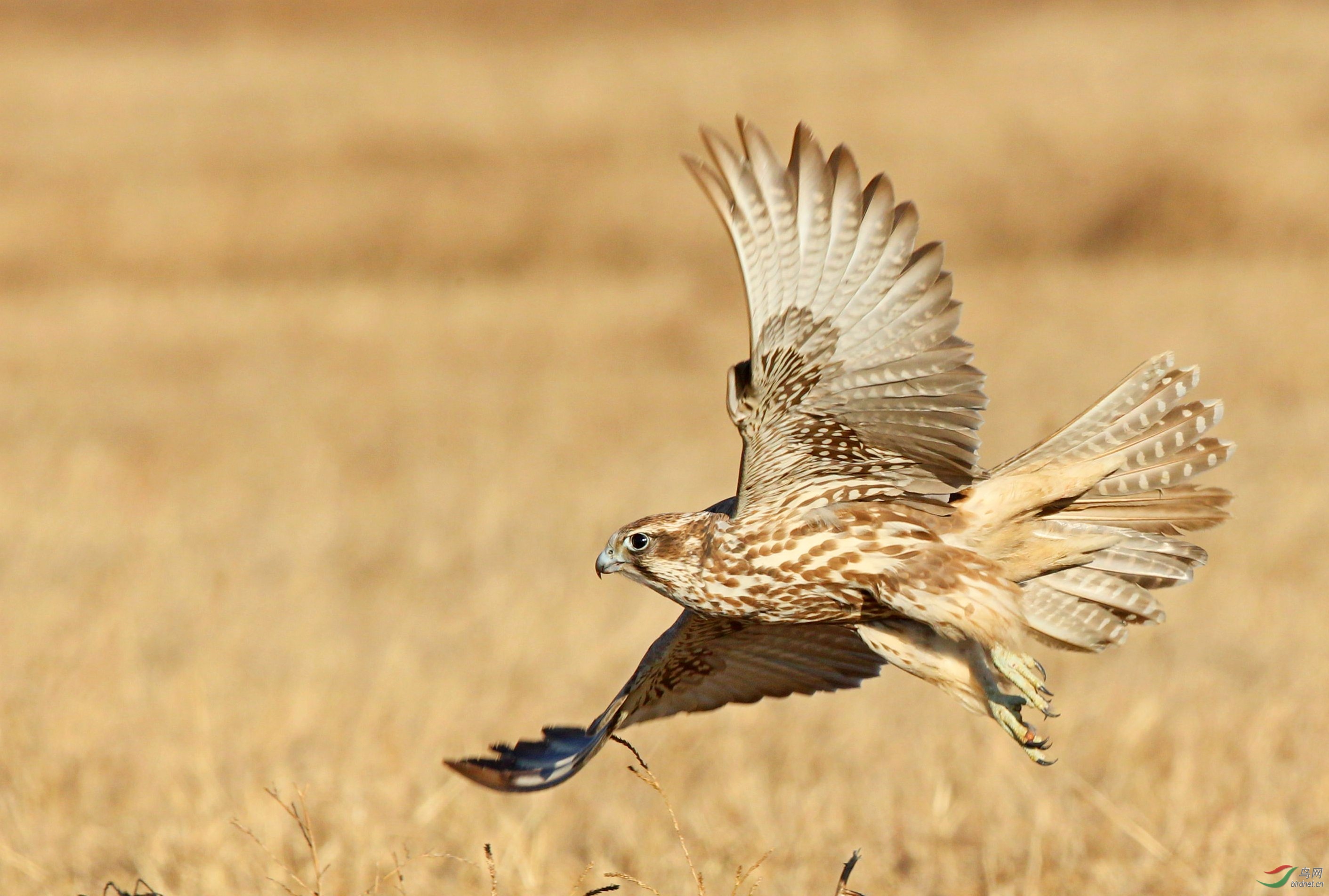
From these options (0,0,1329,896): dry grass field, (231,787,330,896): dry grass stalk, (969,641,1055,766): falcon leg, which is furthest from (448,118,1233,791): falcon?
(0,0,1329,896): dry grass field

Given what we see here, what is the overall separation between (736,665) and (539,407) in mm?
9859

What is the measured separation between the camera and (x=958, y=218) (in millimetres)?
18594

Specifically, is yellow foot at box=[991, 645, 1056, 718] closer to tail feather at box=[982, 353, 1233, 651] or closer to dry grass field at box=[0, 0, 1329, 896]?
tail feather at box=[982, 353, 1233, 651]

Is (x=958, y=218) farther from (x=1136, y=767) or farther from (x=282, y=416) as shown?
(x=1136, y=767)

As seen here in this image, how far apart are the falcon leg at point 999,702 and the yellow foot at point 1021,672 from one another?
33mm

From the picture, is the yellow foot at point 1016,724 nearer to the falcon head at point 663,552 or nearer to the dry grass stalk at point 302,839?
the falcon head at point 663,552

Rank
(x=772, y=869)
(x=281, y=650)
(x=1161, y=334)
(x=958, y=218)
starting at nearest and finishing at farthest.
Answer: (x=772, y=869) < (x=281, y=650) < (x=1161, y=334) < (x=958, y=218)

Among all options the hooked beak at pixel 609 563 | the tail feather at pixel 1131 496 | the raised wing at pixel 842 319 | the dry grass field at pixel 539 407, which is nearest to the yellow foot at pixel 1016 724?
the tail feather at pixel 1131 496

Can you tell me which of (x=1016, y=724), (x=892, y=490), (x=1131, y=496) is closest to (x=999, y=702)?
(x=1016, y=724)

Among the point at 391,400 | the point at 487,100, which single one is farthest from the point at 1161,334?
the point at 487,100

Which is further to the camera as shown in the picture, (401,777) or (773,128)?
(773,128)

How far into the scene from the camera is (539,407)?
14.0m

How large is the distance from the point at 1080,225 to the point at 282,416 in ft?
33.0

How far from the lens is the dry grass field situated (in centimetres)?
529
